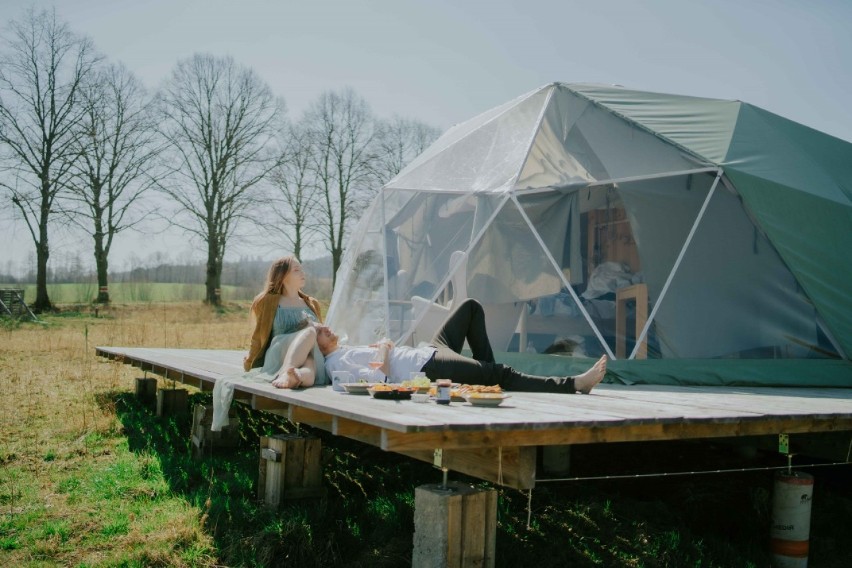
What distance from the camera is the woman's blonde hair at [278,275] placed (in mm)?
5488

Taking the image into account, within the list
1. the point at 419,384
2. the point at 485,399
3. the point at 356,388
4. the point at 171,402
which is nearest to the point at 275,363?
the point at 356,388

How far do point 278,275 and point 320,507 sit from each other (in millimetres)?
1774

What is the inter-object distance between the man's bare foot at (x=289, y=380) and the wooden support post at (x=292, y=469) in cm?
39

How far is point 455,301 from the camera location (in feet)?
23.5

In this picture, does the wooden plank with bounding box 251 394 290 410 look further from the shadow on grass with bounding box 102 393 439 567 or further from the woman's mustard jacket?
the woman's mustard jacket

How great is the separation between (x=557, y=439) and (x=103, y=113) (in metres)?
25.7

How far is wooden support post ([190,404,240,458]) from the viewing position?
6262 mm

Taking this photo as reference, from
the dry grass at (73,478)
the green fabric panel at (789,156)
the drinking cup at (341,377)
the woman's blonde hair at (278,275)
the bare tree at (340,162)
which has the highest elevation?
the bare tree at (340,162)

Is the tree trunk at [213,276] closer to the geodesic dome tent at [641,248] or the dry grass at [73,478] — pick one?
the dry grass at [73,478]

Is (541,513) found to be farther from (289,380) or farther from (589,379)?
(289,380)

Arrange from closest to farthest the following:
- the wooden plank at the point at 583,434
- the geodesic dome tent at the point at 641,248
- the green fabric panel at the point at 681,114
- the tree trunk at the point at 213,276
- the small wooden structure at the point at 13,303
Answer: the wooden plank at the point at 583,434 → the geodesic dome tent at the point at 641,248 → the green fabric panel at the point at 681,114 → the small wooden structure at the point at 13,303 → the tree trunk at the point at 213,276

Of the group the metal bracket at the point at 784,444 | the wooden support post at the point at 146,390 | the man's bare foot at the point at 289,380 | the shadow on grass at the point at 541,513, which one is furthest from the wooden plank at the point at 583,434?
the wooden support post at the point at 146,390

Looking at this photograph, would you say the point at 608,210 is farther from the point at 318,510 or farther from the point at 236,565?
the point at 236,565

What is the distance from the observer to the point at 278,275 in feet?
18.0
